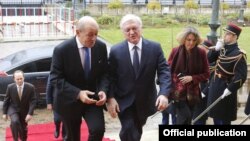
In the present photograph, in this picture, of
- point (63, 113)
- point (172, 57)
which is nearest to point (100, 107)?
point (63, 113)

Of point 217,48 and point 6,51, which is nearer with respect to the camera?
point 217,48

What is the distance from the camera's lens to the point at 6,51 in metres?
19.1

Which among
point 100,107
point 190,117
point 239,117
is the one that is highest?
point 100,107

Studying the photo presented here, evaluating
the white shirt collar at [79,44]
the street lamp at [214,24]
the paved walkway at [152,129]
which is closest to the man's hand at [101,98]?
the white shirt collar at [79,44]

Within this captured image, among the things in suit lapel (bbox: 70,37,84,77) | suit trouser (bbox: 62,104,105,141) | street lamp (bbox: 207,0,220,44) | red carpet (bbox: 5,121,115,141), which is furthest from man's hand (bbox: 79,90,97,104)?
street lamp (bbox: 207,0,220,44)

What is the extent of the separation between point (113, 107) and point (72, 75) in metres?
0.56

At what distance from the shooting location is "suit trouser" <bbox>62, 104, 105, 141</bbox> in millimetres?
4715

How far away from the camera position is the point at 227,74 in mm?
6617

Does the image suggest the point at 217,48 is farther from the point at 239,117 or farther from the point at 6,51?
the point at 6,51

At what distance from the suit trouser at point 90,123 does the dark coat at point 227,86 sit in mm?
2355

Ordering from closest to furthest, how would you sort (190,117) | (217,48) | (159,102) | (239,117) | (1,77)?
1. (159,102)
2. (190,117)
3. (217,48)
4. (239,117)
5. (1,77)

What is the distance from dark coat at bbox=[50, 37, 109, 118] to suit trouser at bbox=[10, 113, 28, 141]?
2344mm

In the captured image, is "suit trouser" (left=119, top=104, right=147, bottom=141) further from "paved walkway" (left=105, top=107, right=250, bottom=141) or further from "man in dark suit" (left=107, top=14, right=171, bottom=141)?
"paved walkway" (left=105, top=107, right=250, bottom=141)

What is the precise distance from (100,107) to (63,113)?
1.35ft
